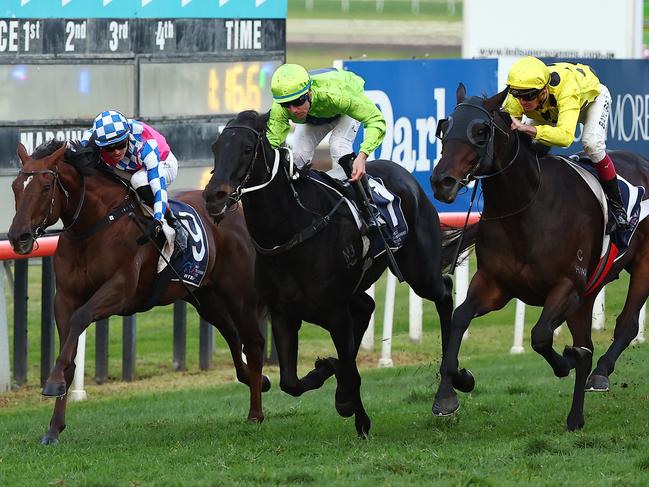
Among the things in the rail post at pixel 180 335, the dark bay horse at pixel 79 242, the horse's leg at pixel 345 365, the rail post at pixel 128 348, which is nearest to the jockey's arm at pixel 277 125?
the horse's leg at pixel 345 365

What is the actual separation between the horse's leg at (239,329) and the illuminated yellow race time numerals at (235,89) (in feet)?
8.00

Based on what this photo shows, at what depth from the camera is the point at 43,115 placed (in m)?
9.88

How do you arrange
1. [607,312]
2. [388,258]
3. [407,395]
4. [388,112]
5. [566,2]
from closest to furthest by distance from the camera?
[388,258]
[407,395]
[388,112]
[607,312]
[566,2]

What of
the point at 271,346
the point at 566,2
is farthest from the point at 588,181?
the point at 566,2

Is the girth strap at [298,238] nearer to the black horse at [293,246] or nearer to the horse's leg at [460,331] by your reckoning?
the black horse at [293,246]

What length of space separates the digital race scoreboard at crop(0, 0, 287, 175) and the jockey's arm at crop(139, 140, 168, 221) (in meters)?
2.02

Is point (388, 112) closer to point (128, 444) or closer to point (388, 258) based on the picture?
point (388, 258)

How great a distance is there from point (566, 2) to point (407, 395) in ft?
26.1

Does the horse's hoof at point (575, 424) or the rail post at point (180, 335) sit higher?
the horse's hoof at point (575, 424)

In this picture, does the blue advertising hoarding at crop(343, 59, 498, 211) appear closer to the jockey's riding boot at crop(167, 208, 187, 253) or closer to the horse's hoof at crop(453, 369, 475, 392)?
the jockey's riding boot at crop(167, 208, 187, 253)

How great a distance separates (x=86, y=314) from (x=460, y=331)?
1.87 m

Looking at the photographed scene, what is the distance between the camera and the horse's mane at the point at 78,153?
7.54 meters

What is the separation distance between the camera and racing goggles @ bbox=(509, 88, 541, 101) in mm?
7164

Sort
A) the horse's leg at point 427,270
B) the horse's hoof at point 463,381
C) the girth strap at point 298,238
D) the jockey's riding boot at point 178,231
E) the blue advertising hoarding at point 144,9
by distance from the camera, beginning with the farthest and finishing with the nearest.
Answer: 1. the blue advertising hoarding at point 144,9
2. the jockey's riding boot at point 178,231
3. the horse's leg at point 427,270
4. the horse's hoof at point 463,381
5. the girth strap at point 298,238
